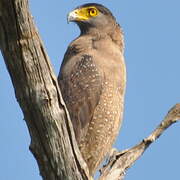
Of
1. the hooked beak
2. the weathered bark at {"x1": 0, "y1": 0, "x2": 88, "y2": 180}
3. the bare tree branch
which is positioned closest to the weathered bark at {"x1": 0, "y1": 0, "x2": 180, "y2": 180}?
the weathered bark at {"x1": 0, "y1": 0, "x2": 88, "y2": 180}

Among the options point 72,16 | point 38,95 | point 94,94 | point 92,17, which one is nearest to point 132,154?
point 94,94

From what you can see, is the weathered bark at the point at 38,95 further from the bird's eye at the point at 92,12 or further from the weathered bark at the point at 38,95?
the bird's eye at the point at 92,12

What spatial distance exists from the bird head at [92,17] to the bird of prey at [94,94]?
502 millimetres

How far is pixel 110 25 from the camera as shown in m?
8.08

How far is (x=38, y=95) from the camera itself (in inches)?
180

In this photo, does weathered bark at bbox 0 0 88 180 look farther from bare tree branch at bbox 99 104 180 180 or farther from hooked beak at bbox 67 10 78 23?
hooked beak at bbox 67 10 78 23

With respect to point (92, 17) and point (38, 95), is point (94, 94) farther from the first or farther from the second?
point (38, 95)

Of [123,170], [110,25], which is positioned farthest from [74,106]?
[110,25]

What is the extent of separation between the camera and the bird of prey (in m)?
7.02

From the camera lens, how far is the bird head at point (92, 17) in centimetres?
790

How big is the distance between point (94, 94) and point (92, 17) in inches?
60.6

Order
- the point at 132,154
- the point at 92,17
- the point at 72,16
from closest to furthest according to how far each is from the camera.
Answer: the point at 132,154
the point at 72,16
the point at 92,17

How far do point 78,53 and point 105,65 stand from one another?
1.61 ft


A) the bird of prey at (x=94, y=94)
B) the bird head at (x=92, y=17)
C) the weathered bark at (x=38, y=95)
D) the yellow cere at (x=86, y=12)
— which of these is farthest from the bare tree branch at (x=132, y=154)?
the yellow cere at (x=86, y=12)
